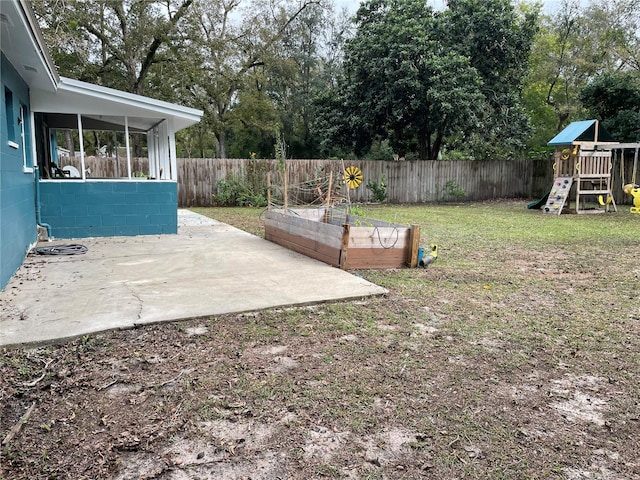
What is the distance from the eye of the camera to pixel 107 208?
7879mm

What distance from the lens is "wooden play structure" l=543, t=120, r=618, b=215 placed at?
41.9 ft

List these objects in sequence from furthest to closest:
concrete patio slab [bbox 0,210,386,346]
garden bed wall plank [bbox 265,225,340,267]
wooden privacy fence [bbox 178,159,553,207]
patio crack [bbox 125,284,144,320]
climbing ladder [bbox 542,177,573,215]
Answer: wooden privacy fence [bbox 178,159,553,207] → climbing ladder [bbox 542,177,573,215] → garden bed wall plank [bbox 265,225,340,267] → patio crack [bbox 125,284,144,320] → concrete patio slab [bbox 0,210,386,346]

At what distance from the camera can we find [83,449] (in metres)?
1.97

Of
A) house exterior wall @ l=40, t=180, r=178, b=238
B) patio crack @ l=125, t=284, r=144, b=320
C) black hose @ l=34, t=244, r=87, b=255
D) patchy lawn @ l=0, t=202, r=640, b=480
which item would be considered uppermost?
house exterior wall @ l=40, t=180, r=178, b=238

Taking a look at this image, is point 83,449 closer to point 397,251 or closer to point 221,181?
point 397,251

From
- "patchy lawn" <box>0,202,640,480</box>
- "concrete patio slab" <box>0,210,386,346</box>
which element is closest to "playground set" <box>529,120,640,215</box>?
"patchy lawn" <box>0,202,640,480</box>

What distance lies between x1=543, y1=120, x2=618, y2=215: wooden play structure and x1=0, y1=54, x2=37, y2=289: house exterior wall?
12040 mm

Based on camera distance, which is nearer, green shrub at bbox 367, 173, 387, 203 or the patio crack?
the patio crack

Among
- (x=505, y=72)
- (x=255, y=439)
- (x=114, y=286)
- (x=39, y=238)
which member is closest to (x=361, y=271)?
(x=114, y=286)

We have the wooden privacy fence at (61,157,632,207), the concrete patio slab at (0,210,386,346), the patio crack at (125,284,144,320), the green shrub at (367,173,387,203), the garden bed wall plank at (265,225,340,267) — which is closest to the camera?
the concrete patio slab at (0,210,386,346)

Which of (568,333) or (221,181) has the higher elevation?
(221,181)

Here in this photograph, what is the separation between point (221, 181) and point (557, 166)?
10.0 metres

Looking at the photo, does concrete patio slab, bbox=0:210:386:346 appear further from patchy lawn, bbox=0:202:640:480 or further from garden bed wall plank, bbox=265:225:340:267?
patchy lawn, bbox=0:202:640:480

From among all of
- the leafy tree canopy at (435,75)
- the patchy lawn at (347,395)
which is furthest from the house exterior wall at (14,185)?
the leafy tree canopy at (435,75)
